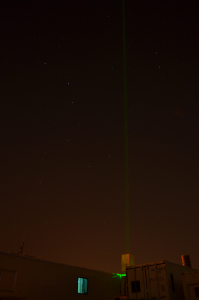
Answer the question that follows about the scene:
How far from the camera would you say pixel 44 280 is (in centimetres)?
1591

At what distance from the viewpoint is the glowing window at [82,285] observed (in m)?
17.9

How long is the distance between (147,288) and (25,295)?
6964mm

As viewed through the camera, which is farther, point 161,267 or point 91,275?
point 91,275

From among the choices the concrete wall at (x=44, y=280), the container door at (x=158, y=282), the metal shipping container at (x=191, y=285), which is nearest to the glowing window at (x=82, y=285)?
the concrete wall at (x=44, y=280)

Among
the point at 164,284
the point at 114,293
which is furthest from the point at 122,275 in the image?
the point at 164,284

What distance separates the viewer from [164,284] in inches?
594

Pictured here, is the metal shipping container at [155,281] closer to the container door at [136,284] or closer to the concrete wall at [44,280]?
the container door at [136,284]

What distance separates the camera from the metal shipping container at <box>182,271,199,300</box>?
14.7 metres

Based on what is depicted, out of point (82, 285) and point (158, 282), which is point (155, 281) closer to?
point (158, 282)

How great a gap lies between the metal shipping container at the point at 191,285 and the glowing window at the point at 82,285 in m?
6.81

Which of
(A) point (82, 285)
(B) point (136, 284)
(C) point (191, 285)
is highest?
(A) point (82, 285)

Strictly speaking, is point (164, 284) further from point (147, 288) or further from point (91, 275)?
point (91, 275)

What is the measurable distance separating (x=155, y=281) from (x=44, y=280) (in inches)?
260

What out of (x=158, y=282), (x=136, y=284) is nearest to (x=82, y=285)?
(x=136, y=284)
